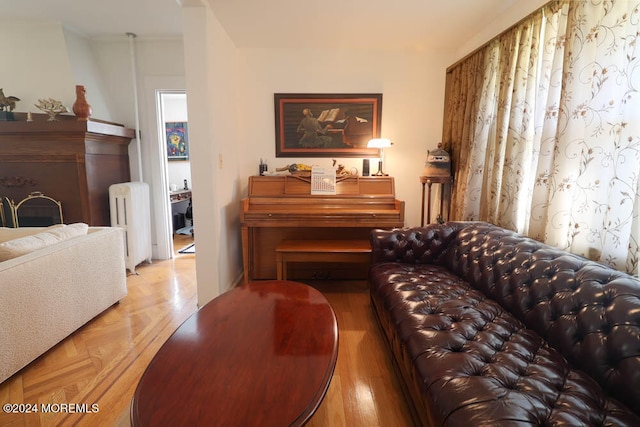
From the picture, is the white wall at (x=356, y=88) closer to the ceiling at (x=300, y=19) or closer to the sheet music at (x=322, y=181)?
the ceiling at (x=300, y=19)

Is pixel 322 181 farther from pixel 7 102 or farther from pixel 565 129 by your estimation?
pixel 7 102

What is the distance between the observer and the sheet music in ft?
9.61

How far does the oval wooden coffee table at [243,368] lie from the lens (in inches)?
34.3

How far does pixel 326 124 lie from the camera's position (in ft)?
10.5

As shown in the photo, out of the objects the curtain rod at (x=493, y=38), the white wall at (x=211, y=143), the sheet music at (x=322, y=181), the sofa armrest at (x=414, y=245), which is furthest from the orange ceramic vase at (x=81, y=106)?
the curtain rod at (x=493, y=38)

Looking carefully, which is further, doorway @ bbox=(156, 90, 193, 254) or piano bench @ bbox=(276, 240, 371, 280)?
doorway @ bbox=(156, 90, 193, 254)

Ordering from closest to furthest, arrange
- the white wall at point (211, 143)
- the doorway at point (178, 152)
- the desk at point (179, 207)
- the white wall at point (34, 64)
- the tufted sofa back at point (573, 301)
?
the tufted sofa back at point (573, 301)
the white wall at point (211, 143)
the white wall at point (34, 64)
the desk at point (179, 207)
the doorway at point (178, 152)

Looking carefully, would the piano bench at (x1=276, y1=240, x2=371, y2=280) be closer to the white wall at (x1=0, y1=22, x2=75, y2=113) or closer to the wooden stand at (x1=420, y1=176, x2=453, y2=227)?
the wooden stand at (x1=420, y1=176, x2=453, y2=227)

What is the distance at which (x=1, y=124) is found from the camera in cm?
292

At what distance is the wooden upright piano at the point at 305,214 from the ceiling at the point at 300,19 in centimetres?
136

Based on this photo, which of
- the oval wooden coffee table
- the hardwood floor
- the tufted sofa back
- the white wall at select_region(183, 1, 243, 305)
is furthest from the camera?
the white wall at select_region(183, 1, 243, 305)

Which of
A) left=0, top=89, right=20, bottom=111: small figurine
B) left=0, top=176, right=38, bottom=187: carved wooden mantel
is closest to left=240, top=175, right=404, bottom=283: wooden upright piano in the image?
left=0, top=176, right=38, bottom=187: carved wooden mantel

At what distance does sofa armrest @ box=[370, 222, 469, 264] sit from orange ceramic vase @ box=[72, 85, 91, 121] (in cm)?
310

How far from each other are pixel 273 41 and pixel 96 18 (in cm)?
177
